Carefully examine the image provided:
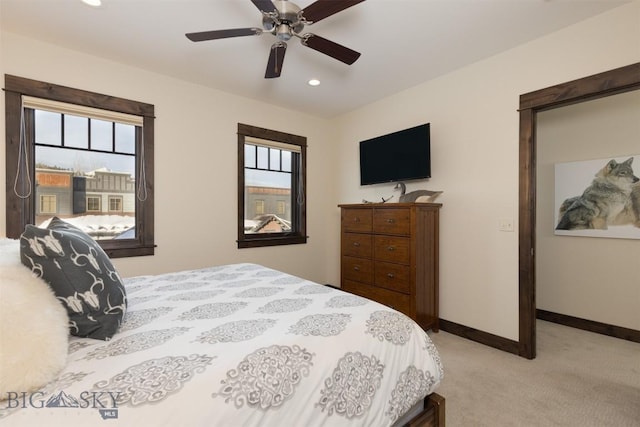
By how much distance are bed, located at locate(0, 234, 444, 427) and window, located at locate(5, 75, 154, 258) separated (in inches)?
61.5

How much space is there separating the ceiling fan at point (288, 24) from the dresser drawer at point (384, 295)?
2.16 m

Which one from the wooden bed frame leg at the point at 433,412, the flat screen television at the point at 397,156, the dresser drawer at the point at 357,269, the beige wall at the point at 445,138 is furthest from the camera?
the dresser drawer at the point at 357,269

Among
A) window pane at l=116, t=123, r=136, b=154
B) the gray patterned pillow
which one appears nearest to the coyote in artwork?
the gray patterned pillow

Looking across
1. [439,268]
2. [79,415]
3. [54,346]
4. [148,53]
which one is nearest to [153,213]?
[148,53]

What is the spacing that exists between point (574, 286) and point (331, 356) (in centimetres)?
337

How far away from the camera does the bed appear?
77 cm

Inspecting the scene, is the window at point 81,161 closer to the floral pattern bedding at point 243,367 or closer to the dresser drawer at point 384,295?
the floral pattern bedding at point 243,367

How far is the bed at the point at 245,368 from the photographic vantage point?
0.77m

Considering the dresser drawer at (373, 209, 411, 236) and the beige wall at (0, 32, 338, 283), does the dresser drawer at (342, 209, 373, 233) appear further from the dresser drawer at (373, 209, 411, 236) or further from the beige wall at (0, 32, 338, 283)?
the beige wall at (0, 32, 338, 283)

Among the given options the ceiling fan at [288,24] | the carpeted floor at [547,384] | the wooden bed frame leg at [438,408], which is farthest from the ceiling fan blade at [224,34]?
the carpeted floor at [547,384]

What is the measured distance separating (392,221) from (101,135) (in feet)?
9.58

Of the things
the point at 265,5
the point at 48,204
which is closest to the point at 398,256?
the point at 265,5

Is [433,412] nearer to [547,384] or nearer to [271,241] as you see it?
[547,384]

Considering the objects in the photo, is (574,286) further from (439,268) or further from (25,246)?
(25,246)
